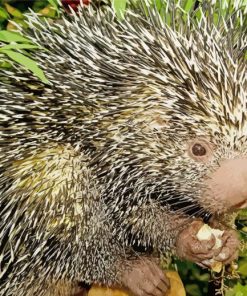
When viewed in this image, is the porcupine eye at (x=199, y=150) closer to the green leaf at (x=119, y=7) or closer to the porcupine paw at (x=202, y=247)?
the porcupine paw at (x=202, y=247)

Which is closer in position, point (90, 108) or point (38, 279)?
point (90, 108)

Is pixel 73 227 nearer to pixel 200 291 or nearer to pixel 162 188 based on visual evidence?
pixel 162 188

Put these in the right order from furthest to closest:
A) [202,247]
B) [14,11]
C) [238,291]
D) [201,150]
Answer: [14,11], [238,291], [202,247], [201,150]

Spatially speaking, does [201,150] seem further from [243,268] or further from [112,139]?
[243,268]

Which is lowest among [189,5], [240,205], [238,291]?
[238,291]

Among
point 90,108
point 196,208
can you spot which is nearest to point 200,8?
point 90,108

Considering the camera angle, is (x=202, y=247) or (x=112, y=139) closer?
(x=112, y=139)

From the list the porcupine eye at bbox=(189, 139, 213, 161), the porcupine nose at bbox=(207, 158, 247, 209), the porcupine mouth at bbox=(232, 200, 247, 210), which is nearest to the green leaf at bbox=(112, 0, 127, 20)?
the porcupine eye at bbox=(189, 139, 213, 161)

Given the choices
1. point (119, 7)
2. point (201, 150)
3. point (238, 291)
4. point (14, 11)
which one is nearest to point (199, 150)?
point (201, 150)
